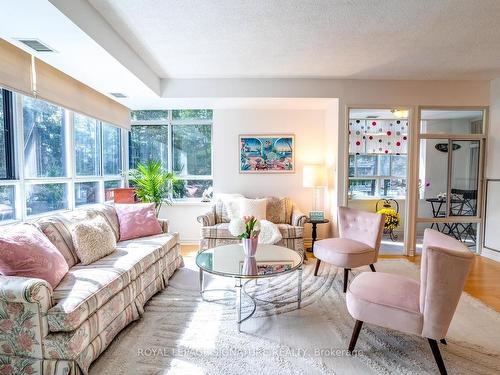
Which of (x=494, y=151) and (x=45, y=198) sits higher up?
(x=494, y=151)

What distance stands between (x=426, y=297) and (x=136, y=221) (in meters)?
2.93

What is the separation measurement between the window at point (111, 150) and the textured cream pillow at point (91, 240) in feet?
6.90

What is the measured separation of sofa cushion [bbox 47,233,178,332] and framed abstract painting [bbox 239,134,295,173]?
7.34 feet

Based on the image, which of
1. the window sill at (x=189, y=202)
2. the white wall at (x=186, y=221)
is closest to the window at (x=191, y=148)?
the window sill at (x=189, y=202)

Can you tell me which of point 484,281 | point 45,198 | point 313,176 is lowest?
point 484,281

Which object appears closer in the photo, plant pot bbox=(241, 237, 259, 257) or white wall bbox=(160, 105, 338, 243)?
plant pot bbox=(241, 237, 259, 257)

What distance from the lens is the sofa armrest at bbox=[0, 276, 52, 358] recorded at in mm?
1547

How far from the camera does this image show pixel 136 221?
326 centimetres

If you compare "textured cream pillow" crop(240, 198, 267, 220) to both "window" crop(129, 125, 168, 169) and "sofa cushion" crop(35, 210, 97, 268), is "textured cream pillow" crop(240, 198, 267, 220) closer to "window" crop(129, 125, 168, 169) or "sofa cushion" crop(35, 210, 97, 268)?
"window" crop(129, 125, 168, 169)

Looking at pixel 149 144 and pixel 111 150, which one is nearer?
pixel 111 150

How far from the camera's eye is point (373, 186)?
5.27 m

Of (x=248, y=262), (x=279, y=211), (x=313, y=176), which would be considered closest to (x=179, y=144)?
(x=279, y=211)

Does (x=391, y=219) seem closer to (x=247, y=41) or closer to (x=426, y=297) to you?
(x=426, y=297)

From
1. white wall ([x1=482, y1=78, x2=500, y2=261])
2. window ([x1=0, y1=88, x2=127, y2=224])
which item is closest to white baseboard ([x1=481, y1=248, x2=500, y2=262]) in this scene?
white wall ([x1=482, y1=78, x2=500, y2=261])
